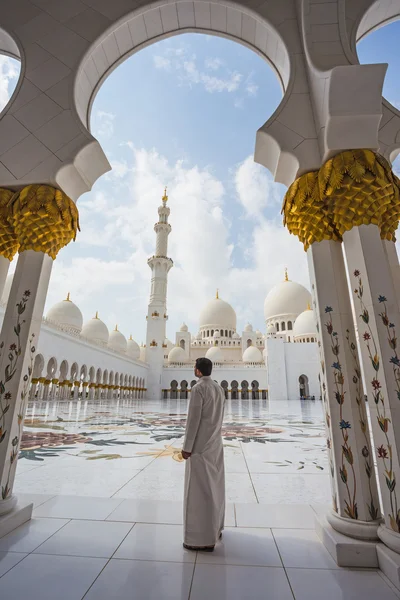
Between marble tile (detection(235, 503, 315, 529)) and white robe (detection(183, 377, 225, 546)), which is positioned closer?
white robe (detection(183, 377, 225, 546))

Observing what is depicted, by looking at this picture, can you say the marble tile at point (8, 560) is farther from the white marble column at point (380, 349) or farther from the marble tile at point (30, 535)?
the white marble column at point (380, 349)

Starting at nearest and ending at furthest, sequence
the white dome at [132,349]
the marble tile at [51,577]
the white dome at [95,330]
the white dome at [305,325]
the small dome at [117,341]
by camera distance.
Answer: the marble tile at [51,577] → the white dome at [305,325] → the white dome at [95,330] → the small dome at [117,341] → the white dome at [132,349]

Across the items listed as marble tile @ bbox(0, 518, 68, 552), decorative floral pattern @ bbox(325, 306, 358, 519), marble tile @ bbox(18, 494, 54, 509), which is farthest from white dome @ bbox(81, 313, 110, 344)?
decorative floral pattern @ bbox(325, 306, 358, 519)

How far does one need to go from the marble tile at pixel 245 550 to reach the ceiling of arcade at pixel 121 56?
5.50ft

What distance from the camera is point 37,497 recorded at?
1776 millimetres

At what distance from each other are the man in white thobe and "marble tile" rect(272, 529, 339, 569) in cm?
25

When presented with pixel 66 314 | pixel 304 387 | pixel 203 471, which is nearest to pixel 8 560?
pixel 203 471

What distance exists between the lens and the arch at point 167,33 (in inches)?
77.5

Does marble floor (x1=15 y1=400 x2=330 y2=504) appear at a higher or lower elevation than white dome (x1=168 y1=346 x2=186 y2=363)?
lower

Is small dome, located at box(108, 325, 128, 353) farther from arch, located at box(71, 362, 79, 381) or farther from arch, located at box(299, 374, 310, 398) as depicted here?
arch, located at box(299, 374, 310, 398)

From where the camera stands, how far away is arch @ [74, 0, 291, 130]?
197 centimetres

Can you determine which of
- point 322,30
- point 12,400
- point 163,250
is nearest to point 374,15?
point 322,30

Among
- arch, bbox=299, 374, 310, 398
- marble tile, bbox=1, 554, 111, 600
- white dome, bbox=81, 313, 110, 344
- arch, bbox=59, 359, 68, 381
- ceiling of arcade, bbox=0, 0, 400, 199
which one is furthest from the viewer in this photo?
white dome, bbox=81, 313, 110, 344

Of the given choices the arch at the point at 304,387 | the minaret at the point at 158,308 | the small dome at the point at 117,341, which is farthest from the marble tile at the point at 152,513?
the small dome at the point at 117,341
